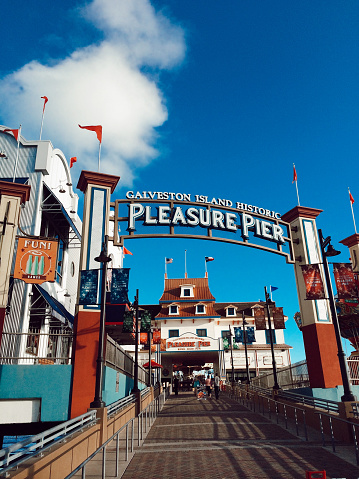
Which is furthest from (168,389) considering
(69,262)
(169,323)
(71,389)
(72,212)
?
(71,389)

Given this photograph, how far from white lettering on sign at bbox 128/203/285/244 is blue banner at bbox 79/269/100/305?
3.62 m

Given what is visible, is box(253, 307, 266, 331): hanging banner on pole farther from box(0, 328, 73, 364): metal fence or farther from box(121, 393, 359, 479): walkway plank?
box(0, 328, 73, 364): metal fence

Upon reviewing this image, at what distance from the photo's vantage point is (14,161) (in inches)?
919

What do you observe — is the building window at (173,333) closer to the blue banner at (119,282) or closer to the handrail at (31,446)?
the blue banner at (119,282)

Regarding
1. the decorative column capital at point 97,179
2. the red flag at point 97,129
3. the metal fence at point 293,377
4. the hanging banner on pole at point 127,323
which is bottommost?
the metal fence at point 293,377

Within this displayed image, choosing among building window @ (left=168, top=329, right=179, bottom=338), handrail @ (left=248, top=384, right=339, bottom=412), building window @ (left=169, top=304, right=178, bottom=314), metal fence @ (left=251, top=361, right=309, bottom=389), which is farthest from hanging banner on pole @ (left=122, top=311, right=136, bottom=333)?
building window @ (left=169, top=304, right=178, bottom=314)

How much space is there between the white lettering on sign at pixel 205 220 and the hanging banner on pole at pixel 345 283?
12.9 feet

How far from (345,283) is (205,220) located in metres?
6.70

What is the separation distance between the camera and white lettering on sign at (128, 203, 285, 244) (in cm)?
1777

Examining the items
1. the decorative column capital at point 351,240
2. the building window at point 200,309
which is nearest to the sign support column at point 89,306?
the decorative column capital at point 351,240

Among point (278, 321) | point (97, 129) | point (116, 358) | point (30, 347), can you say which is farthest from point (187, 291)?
point (97, 129)

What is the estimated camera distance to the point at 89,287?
46.5ft

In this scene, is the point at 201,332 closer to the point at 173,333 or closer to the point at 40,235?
the point at 173,333

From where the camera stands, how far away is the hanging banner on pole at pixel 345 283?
15.4m
